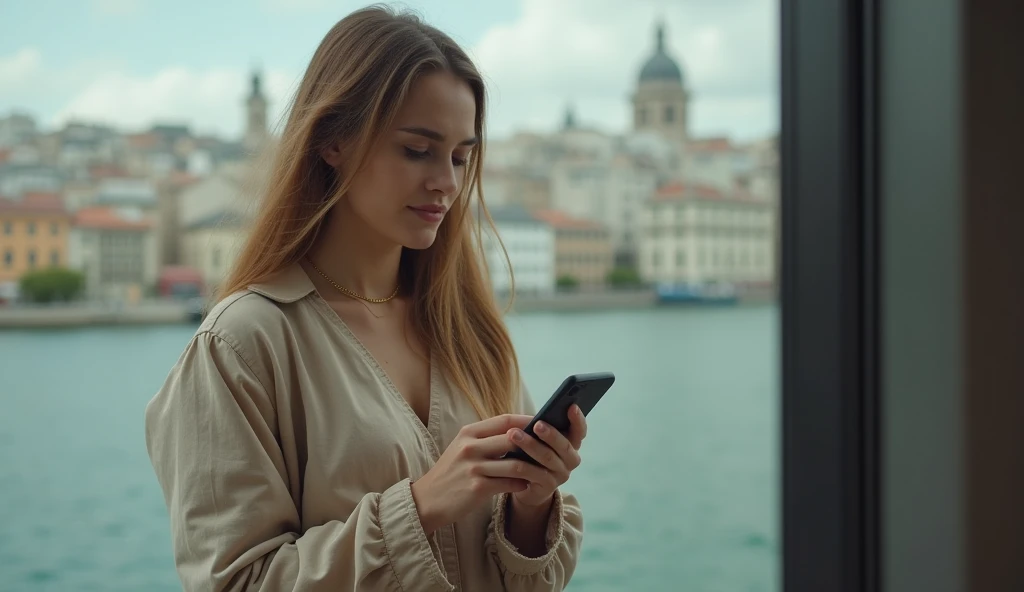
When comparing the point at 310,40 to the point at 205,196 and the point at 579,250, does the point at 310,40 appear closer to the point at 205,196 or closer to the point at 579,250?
the point at 205,196

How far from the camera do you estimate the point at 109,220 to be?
998cm

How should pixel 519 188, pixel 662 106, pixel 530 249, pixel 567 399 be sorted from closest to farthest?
1. pixel 567 399
2. pixel 530 249
3. pixel 519 188
4. pixel 662 106

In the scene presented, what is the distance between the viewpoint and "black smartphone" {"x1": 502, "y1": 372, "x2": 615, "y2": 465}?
87cm

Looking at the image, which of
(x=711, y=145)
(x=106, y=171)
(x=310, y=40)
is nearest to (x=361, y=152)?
(x=106, y=171)

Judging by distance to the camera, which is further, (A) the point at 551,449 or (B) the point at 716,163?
(B) the point at 716,163

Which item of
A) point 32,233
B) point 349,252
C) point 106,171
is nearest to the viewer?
point 349,252

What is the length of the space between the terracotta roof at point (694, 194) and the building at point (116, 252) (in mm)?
7308

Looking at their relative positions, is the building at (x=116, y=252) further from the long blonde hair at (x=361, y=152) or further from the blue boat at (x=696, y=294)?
the long blonde hair at (x=361, y=152)

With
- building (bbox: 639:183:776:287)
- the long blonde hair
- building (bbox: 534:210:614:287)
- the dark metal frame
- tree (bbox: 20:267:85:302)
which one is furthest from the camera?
building (bbox: 639:183:776:287)

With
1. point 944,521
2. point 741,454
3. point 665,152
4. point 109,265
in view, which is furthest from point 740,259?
point 944,521

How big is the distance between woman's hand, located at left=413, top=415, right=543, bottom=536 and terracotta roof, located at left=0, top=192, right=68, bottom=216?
8.89 meters

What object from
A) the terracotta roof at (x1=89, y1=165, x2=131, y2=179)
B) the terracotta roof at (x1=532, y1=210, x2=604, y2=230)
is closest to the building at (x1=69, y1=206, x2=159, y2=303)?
the terracotta roof at (x1=89, y1=165, x2=131, y2=179)

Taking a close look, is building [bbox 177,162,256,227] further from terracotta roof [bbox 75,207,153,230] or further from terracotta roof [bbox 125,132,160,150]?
terracotta roof [bbox 125,132,160,150]

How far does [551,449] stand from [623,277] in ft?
38.5
